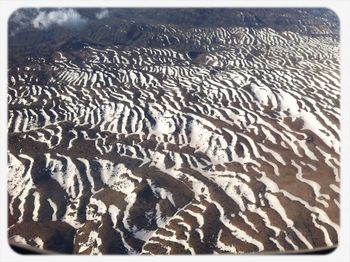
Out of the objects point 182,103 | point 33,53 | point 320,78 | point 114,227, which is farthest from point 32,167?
point 33,53

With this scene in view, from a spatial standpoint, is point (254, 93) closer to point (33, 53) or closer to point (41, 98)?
point (41, 98)

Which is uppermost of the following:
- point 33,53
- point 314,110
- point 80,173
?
point 314,110

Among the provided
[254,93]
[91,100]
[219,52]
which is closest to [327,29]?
[219,52]

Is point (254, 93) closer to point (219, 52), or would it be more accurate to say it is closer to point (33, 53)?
point (219, 52)

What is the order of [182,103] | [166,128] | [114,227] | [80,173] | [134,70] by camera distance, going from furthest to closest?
[134,70] < [182,103] < [166,128] < [80,173] < [114,227]

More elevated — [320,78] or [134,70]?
[320,78]

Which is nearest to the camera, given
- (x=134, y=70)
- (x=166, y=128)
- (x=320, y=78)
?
(x=166, y=128)

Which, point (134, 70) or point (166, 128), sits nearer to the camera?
point (166, 128)
